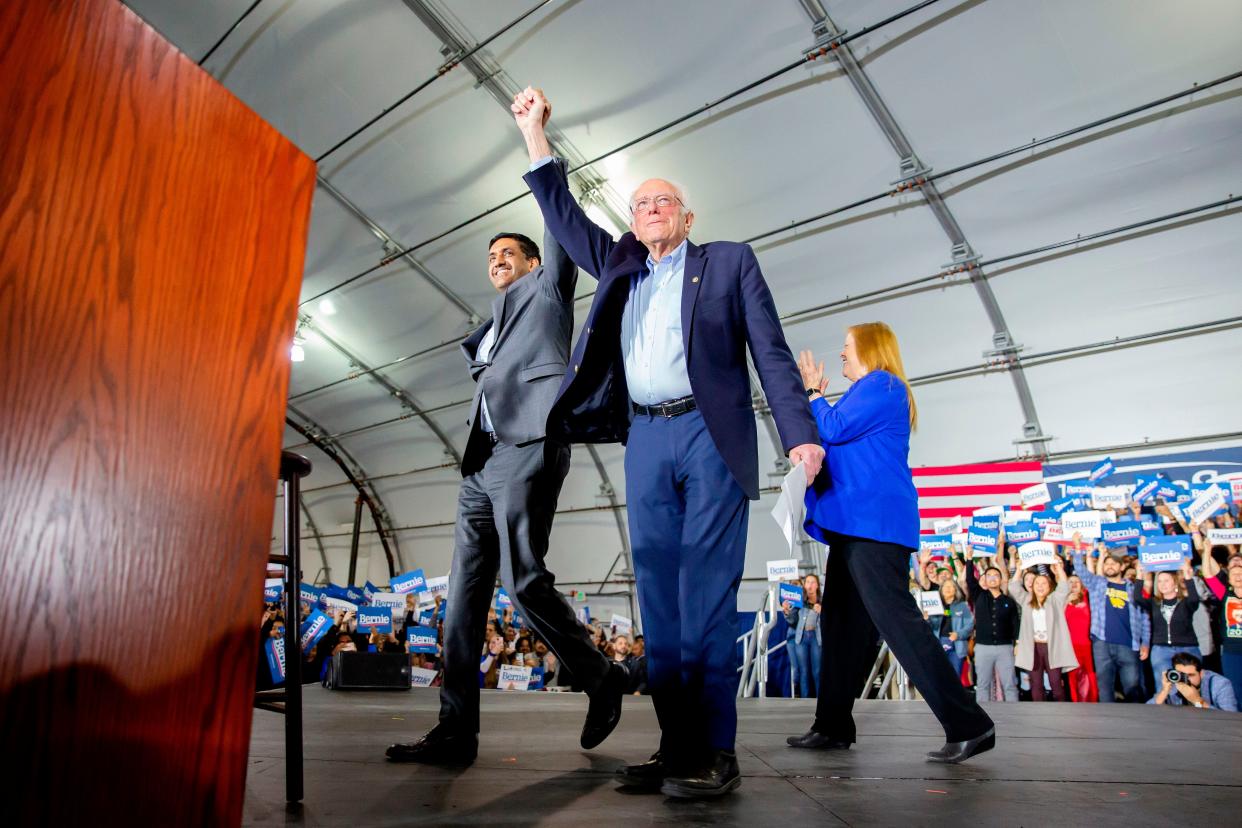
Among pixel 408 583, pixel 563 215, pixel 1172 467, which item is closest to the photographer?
pixel 563 215

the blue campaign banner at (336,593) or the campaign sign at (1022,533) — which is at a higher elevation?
A: the campaign sign at (1022,533)

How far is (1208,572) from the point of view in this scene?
6.33 meters

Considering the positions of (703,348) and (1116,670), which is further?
(1116,670)

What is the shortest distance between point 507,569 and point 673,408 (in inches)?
24.0

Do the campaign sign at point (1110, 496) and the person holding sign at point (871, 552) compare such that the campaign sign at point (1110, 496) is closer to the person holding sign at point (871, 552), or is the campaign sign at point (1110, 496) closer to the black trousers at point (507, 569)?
the person holding sign at point (871, 552)

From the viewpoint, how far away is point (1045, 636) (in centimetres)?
695

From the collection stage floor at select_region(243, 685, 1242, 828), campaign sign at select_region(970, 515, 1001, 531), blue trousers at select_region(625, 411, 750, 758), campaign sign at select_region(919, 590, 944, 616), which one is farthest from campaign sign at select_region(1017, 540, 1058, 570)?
blue trousers at select_region(625, 411, 750, 758)

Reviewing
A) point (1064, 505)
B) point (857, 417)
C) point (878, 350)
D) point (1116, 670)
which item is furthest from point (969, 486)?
point (857, 417)

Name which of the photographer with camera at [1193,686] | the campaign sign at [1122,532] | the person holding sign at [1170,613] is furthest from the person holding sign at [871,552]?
the campaign sign at [1122,532]

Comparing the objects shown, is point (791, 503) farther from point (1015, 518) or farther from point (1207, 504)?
point (1015, 518)

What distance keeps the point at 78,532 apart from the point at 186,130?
441 millimetres

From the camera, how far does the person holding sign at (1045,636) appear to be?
22.3 ft

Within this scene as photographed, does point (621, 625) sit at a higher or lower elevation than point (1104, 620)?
lower

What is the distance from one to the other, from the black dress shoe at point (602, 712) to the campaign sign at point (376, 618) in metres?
6.94
